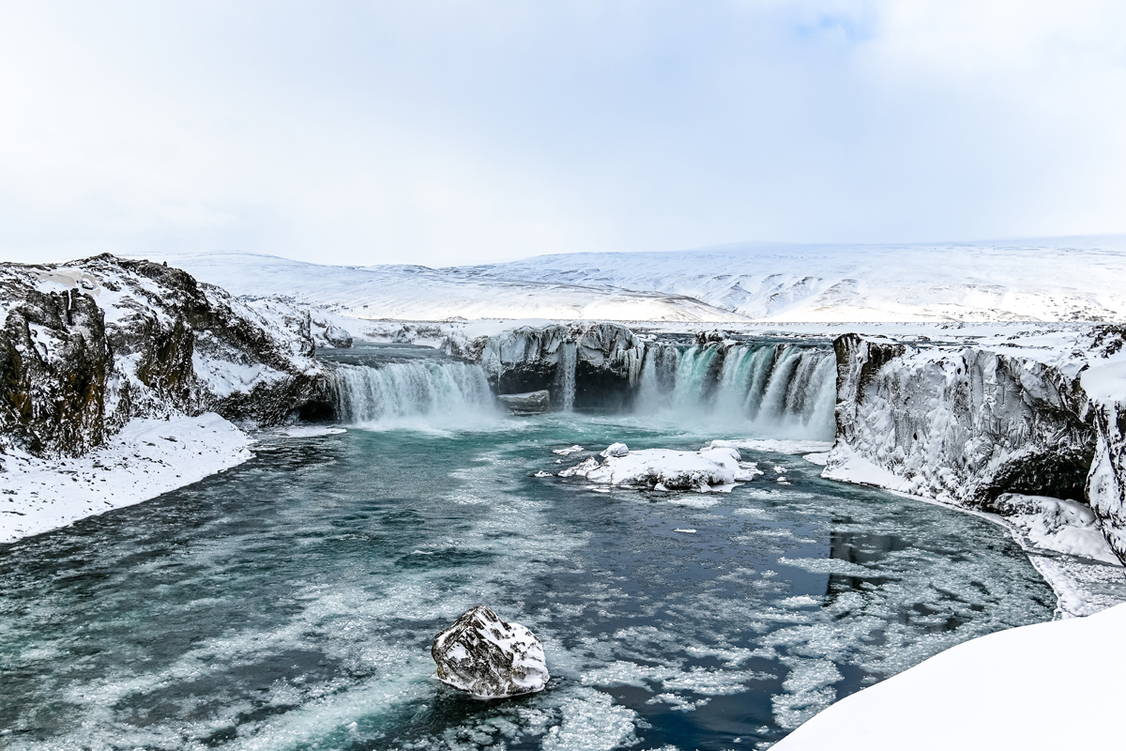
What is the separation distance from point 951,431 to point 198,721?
50.6 feet

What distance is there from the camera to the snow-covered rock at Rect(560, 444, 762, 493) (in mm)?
18391

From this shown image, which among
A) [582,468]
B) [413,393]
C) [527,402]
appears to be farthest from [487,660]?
[527,402]

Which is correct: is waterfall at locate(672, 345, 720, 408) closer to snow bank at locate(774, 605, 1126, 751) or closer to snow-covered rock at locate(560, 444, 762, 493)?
snow-covered rock at locate(560, 444, 762, 493)

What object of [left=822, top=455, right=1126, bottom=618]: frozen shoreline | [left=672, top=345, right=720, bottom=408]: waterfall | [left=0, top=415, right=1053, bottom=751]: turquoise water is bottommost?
[left=0, top=415, right=1053, bottom=751]: turquoise water

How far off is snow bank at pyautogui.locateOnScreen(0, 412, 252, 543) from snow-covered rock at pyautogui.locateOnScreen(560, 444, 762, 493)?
9.28 metres

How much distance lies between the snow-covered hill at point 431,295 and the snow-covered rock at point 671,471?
3449 inches

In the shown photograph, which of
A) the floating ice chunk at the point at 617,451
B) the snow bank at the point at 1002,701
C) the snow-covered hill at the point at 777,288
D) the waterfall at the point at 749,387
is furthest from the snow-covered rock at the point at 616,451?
the snow-covered hill at the point at 777,288

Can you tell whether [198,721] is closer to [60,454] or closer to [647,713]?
[647,713]

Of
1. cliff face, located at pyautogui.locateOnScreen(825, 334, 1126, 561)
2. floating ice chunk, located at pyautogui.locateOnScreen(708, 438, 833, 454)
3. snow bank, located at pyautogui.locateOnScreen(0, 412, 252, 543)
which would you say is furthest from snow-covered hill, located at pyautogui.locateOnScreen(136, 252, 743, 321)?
snow bank, located at pyautogui.locateOnScreen(0, 412, 252, 543)

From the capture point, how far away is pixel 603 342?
35.6 m

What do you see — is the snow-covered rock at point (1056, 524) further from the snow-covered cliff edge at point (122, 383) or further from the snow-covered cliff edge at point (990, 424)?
the snow-covered cliff edge at point (122, 383)

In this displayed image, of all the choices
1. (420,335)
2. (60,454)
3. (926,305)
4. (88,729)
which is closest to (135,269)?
(60,454)

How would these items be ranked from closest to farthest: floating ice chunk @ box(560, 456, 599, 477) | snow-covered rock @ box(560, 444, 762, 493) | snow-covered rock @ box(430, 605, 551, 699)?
1. snow-covered rock @ box(430, 605, 551, 699)
2. snow-covered rock @ box(560, 444, 762, 493)
3. floating ice chunk @ box(560, 456, 599, 477)

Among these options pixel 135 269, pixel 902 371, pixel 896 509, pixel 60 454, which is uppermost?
pixel 135 269
